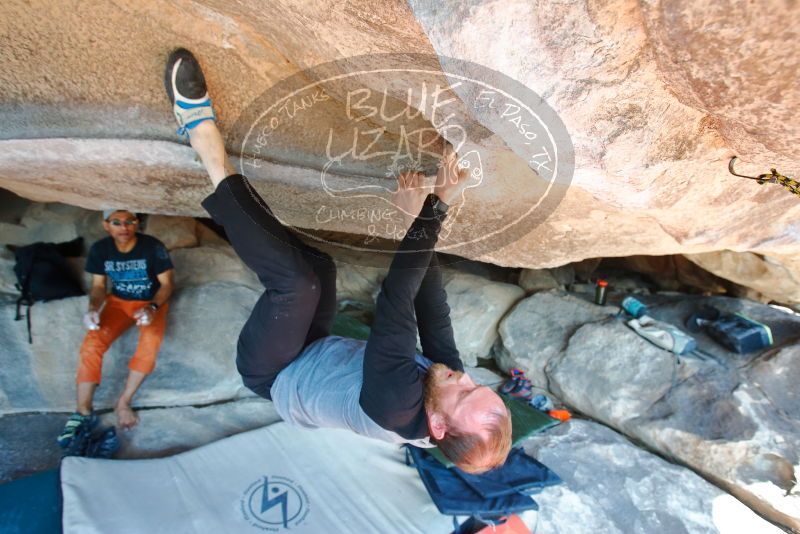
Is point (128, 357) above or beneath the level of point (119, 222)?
beneath

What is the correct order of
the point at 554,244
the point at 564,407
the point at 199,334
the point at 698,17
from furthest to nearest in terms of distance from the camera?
1. the point at 564,407
2. the point at 199,334
3. the point at 554,244
4. the point at 698,17

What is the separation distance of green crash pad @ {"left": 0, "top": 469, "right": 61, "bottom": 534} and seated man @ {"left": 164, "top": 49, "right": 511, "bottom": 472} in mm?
1188

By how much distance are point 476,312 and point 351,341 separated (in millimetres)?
2417

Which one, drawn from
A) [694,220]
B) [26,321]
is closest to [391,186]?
[694,220]


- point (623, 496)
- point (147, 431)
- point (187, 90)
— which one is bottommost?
point (623, 496)

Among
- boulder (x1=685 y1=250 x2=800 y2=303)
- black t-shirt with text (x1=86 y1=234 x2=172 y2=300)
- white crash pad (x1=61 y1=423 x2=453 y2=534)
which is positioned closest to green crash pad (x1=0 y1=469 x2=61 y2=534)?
white crash pad (x1=61 y1=423 x2=453 y2=534)

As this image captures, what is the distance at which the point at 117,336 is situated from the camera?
2.91 metres

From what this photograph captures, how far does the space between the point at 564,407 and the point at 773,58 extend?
3.16 meters

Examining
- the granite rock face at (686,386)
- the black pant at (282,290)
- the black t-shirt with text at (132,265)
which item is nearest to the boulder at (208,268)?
the black t-shirt with text at (132,265)

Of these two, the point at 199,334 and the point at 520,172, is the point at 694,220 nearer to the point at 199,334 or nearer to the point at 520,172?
the point at 520,172

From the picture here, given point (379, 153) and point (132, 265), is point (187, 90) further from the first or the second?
point (132, 265)

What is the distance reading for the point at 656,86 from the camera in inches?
40.1

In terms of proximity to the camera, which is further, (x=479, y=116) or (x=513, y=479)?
(x=513, y=479)

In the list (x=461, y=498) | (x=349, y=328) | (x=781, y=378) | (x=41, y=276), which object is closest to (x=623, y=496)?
(x=461, y=498)
